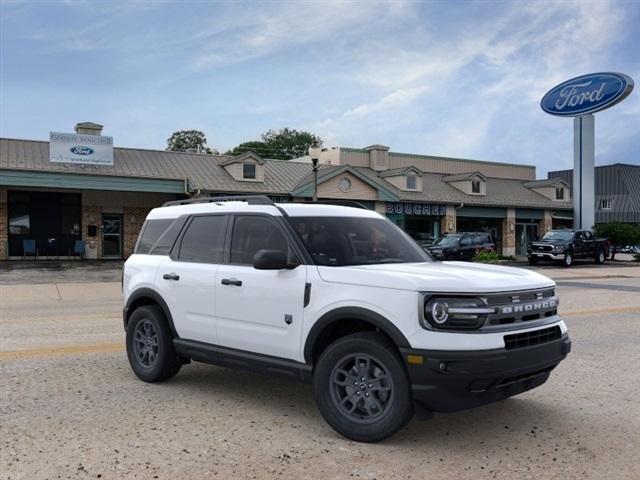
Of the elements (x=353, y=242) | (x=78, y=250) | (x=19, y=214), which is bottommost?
(x=78, y=250)

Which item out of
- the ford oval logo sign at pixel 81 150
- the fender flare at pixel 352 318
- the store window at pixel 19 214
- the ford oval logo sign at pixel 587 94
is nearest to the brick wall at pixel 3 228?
the store window at pixel 19 214

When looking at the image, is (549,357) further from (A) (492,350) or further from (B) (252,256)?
(B) (252,256)

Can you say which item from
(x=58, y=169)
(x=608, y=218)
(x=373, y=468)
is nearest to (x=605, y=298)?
(x=373, y=468)

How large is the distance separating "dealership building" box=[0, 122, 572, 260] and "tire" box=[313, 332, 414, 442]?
24878 mm

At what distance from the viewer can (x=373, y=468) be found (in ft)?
13.4

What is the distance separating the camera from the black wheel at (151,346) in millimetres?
6059

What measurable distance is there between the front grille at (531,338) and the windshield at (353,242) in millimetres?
1319

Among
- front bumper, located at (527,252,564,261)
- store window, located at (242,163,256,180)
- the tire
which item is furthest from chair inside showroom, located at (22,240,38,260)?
the tire

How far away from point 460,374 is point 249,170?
94.6 ft

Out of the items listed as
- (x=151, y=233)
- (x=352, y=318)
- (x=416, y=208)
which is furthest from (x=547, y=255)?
(x=352, y=318)

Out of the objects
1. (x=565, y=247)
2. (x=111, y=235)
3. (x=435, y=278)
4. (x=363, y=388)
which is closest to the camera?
(x=435, y=278)

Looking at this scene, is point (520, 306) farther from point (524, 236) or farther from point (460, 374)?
point (524, 236)

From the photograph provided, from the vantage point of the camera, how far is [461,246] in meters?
29.4

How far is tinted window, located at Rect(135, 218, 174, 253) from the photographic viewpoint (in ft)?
21.6
